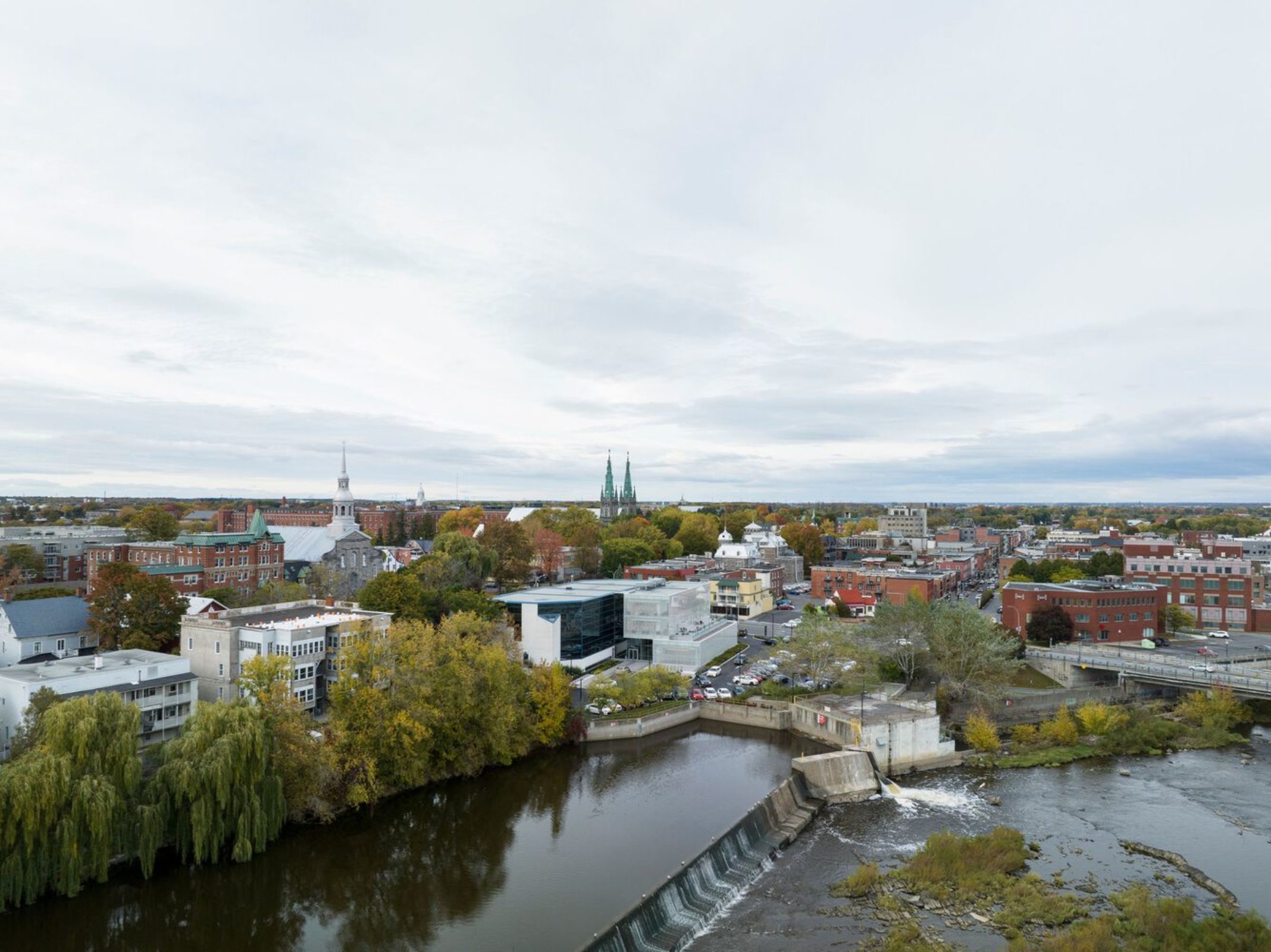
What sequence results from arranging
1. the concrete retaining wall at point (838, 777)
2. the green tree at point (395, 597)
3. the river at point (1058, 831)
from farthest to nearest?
the green tree at point (395, 597) < the concrete retaining wall at point (838, 777) < the river at point (1058, 831)

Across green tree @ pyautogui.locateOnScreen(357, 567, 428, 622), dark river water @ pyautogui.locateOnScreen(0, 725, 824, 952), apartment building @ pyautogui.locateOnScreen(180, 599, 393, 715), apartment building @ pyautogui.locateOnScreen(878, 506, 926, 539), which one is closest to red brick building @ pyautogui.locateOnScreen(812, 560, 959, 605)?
green tree @ pyautogui.locateOnScreen(357, 567, 428, 622)

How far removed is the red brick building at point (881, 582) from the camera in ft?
259

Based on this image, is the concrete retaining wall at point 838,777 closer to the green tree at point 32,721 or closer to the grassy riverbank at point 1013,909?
the grassy riverbank at point 1013,909

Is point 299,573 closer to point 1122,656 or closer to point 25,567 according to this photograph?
point 25,567

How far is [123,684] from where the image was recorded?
1339 inches

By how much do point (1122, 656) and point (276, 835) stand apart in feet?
177

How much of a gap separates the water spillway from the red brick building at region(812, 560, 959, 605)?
Result: 4409cm

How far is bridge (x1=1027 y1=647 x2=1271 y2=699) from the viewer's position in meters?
48.4

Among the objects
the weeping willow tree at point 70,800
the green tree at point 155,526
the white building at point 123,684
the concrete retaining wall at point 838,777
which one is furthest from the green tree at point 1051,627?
the green tree at point 155,526

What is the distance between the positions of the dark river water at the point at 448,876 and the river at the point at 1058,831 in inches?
145

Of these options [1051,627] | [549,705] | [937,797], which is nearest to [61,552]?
[549,705]

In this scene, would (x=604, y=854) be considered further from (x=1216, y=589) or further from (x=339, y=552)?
(x=1216, y=589)

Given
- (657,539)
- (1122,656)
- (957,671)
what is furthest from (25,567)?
(1122,656)

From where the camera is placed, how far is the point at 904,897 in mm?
27219
